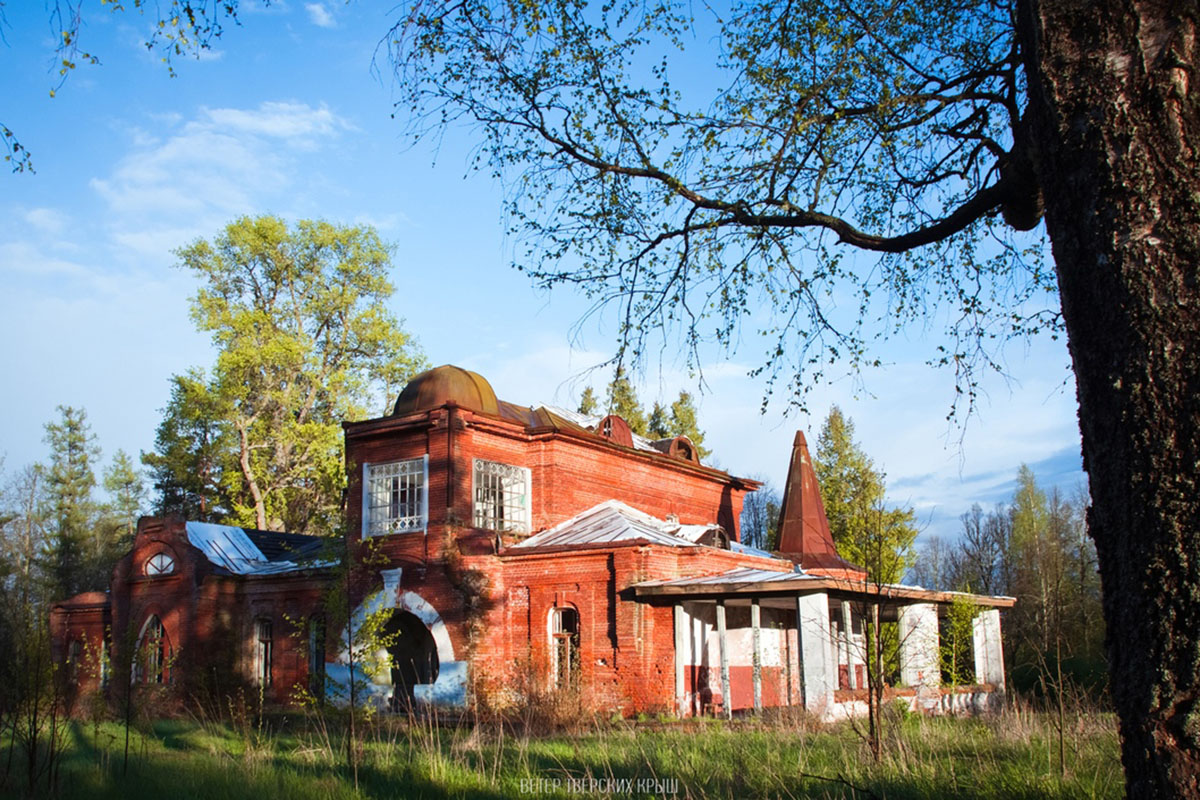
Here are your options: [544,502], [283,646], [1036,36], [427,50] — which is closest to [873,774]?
[1036,36]

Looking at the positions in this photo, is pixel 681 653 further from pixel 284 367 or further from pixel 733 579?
pixel 284 367

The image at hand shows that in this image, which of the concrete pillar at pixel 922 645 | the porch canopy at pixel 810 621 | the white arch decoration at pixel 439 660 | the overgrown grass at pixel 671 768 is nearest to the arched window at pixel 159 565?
the white arch decoration at pixel 439 660

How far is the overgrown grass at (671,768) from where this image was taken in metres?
7.30

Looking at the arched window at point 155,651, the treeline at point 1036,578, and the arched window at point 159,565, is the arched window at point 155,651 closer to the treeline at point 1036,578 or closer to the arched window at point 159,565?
the arched window at point 159,565

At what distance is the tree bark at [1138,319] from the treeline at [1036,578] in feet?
37.4

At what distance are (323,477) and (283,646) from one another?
937 centimetres

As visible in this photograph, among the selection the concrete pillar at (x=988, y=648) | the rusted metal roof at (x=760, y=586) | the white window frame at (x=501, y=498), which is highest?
the white window frame at (x=501, y=498)

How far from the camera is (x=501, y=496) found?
75.9 feet

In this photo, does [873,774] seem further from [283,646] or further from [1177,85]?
[283,646]

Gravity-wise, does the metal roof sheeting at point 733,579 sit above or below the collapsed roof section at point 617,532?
below

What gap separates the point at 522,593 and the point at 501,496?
2.67m

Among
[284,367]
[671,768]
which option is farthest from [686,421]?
[671,768]

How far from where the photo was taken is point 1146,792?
319 cm

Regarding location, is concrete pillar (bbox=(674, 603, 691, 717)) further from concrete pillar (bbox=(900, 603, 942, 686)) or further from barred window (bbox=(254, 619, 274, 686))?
barred window (bbox=(254, 619, 274, 686))
